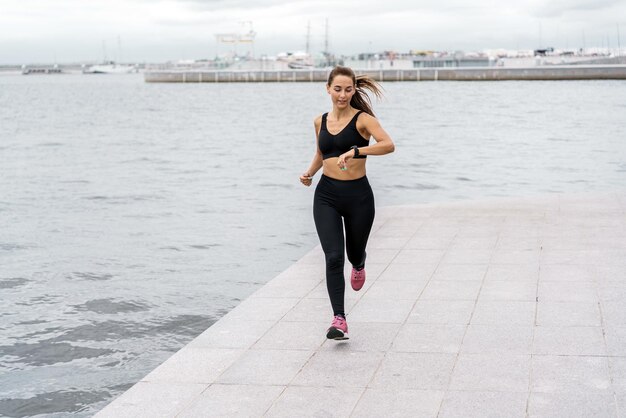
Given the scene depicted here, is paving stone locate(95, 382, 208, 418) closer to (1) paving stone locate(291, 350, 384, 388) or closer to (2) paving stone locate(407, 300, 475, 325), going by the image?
(1) paving stone locate(291, 350, 384, 388)

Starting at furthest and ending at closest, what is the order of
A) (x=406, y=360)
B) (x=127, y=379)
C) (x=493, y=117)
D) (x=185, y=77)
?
(x=185, y=77) < (x=493, y=117) < (x=127, y=379) < (x=406, y=360)

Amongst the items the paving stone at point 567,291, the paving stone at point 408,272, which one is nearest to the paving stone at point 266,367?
the paving stone at point 567,291

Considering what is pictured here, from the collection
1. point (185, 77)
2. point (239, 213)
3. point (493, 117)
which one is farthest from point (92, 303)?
point (185, 77)

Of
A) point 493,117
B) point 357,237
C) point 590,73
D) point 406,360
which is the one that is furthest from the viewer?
point 590,73

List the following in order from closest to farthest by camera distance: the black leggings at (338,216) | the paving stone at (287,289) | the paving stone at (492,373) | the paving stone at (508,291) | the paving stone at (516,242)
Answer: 1. the paving stone at (492,373)
2. the black leggings at (338,216)
3. the paving stone at (508,291)
4. the paving stone at (287,289)
5. the paving stone at (516,242)

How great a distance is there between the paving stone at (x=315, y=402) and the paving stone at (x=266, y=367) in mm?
259

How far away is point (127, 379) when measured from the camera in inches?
313

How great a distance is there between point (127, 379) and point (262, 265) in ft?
17.9

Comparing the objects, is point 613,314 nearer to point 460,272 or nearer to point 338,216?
point 460,272

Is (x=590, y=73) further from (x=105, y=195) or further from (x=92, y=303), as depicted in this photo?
(x=92, y=303)

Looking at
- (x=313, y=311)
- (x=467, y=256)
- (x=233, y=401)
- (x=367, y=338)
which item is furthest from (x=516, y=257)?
(x=233, y=401)

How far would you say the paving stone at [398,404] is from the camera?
547 cm

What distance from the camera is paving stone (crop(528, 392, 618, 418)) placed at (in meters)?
5.36

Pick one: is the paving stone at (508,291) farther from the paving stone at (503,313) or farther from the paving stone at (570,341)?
the paving stone at (570,341)
